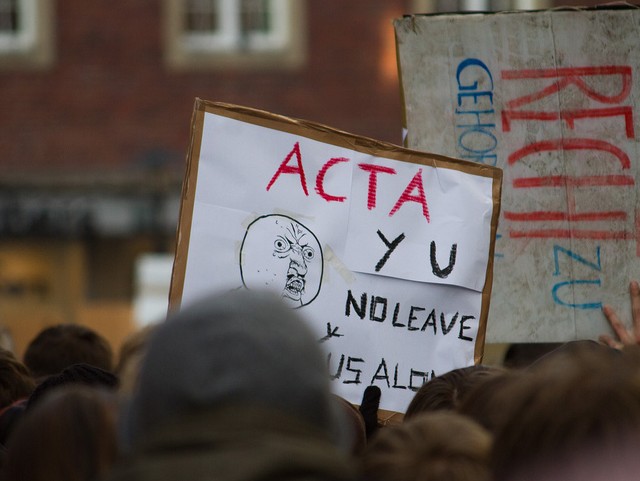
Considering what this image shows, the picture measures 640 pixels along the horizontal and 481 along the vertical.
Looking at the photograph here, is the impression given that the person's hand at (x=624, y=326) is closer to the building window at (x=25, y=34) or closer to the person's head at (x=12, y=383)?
the person's head at (x=12, y=383)

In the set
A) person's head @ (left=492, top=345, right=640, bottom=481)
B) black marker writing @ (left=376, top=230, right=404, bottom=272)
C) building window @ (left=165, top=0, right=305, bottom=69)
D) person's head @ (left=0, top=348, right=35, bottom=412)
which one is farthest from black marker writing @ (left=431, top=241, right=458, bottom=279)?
building window @ (left=165, top=0, right=305, bottom=69)

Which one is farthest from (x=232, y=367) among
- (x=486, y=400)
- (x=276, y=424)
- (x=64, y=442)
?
(x=486, y=400)

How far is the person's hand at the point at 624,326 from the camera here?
3635 mm

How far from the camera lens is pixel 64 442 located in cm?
196

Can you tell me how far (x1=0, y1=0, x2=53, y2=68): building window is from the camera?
489 inches

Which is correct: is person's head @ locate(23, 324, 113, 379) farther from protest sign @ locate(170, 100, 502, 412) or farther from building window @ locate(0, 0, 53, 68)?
building window @ locate(0, 0, 53, 68)

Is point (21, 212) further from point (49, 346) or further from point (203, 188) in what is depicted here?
point (203, 188)

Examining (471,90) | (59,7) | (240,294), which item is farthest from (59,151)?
(240,294)

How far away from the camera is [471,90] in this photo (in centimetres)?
384

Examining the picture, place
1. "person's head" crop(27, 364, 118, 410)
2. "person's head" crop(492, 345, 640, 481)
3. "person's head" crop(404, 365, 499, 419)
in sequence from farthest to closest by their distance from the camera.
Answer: "person's head" crop(27, 364, 118, 410), "person's head" crop(404, 365, 499, 419), "person's head" crop(492, 345, 640, 481)

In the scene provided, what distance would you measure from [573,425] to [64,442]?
2.93ft

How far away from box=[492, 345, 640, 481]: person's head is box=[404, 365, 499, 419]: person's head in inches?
42.3

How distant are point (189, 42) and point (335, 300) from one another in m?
9.58

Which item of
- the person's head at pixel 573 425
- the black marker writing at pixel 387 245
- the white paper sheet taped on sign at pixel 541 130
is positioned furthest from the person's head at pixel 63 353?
the person's head at pixel 573 425
